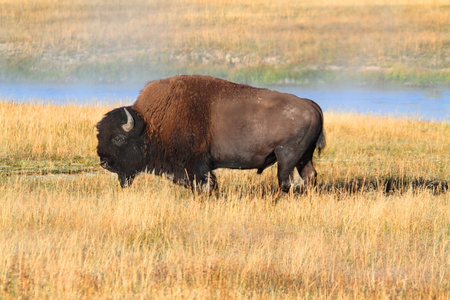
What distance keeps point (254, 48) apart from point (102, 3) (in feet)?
43.8

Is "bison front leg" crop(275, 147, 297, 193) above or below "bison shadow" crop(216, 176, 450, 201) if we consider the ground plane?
above

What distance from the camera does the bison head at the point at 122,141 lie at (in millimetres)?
8531

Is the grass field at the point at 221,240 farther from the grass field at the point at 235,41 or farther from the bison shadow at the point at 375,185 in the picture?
the grass field at the point at 235,41

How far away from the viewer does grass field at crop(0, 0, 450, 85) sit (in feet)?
112

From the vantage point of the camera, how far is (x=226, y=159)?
8.51 metres

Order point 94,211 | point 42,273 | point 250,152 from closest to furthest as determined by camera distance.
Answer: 1. point 42,273
2. point 94,211
3. point 250,152

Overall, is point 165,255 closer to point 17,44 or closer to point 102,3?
point 17,44

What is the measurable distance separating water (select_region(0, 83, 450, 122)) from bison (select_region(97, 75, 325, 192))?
46.9ft

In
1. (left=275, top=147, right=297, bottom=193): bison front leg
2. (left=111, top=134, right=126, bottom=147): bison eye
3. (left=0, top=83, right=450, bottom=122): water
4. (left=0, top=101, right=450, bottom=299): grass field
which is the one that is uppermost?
(left=111, top=134, right=126, bottom=147): bison eye

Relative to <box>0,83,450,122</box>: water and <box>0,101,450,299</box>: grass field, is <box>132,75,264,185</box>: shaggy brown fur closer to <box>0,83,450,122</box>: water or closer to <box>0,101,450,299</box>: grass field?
<box>0,101,450,299</box>: grass field

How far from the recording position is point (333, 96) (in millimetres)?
28953

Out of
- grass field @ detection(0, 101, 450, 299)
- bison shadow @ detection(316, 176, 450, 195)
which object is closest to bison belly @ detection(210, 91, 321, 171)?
grass field @ detection(0, 101, 450, 299)

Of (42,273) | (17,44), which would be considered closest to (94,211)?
(42,273)

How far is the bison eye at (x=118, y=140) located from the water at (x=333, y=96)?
14.8 meters
